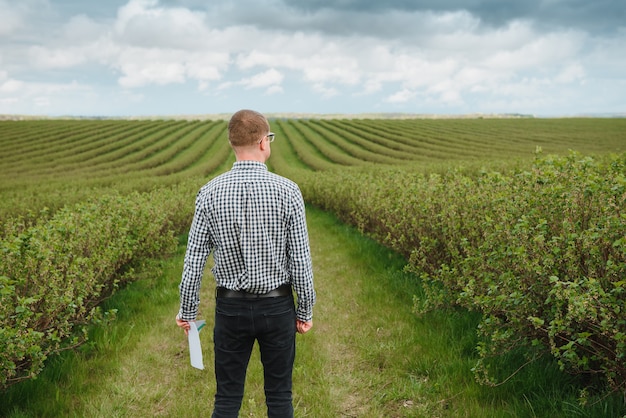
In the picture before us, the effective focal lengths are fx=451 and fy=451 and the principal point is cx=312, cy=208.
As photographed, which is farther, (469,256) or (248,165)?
(469,256)

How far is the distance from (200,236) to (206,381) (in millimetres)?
2544

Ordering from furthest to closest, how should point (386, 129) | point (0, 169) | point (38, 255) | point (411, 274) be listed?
point (386, 129)
point (0, 169)
point (411, 274)
point (38, 255)

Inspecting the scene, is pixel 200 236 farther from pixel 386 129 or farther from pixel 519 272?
pixel 386 129

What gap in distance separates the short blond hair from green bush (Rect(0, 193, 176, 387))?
243cm

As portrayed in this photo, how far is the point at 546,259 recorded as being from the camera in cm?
350

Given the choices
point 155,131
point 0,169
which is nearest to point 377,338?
point 0,169

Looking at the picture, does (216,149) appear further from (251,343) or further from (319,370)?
(251,343)

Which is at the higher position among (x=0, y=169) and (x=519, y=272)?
(x=519, y=272)

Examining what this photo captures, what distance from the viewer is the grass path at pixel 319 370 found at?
4.22 metres

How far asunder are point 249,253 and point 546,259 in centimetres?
231

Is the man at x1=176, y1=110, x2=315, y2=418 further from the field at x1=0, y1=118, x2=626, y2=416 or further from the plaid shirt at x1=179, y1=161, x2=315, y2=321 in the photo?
the field at x1=0, y1=118, x2=626, y2=416

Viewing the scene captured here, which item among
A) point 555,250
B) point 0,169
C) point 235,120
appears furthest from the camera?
point 0,169

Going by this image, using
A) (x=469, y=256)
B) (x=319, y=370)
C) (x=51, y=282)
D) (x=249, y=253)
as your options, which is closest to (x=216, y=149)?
(x=51, y=282)

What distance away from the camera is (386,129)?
60.3 meters
